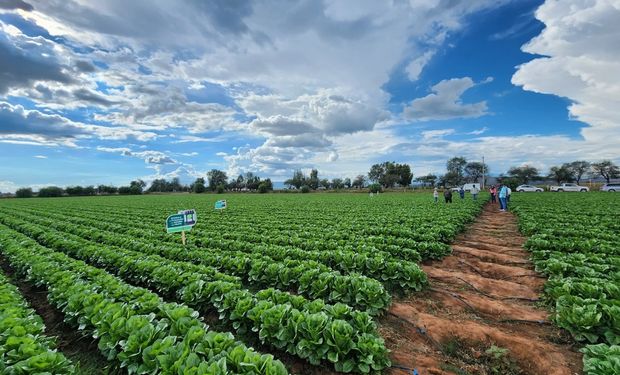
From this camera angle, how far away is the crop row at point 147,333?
3436 millimetres

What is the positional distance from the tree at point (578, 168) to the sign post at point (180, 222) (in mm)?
135660

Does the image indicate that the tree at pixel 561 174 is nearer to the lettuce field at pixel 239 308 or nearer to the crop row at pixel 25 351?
the lettuce field at pixel 239 308

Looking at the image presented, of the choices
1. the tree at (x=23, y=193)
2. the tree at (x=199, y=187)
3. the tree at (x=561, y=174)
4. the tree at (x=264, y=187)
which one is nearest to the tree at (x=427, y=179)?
the tree at (x=561, y=174)

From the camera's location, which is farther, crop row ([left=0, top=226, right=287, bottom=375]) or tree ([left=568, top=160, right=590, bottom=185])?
tree ([left=568, top=160, right=590, bottom=185])

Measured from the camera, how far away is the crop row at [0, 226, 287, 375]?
11.3 feet

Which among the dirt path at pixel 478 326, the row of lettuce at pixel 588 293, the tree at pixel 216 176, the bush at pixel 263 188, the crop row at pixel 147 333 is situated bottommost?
the dirt path at pixel 478 326

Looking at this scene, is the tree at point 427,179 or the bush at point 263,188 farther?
the tree at point 427,179

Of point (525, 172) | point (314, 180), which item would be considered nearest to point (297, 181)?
point (314, 180)

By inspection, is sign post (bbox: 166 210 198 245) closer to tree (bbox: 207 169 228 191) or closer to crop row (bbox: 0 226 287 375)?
crop row (bbox: 0 226 287 375)

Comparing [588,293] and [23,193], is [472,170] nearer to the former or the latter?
[588,293]

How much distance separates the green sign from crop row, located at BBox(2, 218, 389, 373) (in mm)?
3714

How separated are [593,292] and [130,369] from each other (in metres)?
8.12

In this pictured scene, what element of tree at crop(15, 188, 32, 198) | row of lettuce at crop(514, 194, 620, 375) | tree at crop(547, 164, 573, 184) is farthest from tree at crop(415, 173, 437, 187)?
tree at crop(15, 188, 32, 198)

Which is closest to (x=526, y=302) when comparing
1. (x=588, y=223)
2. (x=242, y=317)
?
(x=242, y=317)
